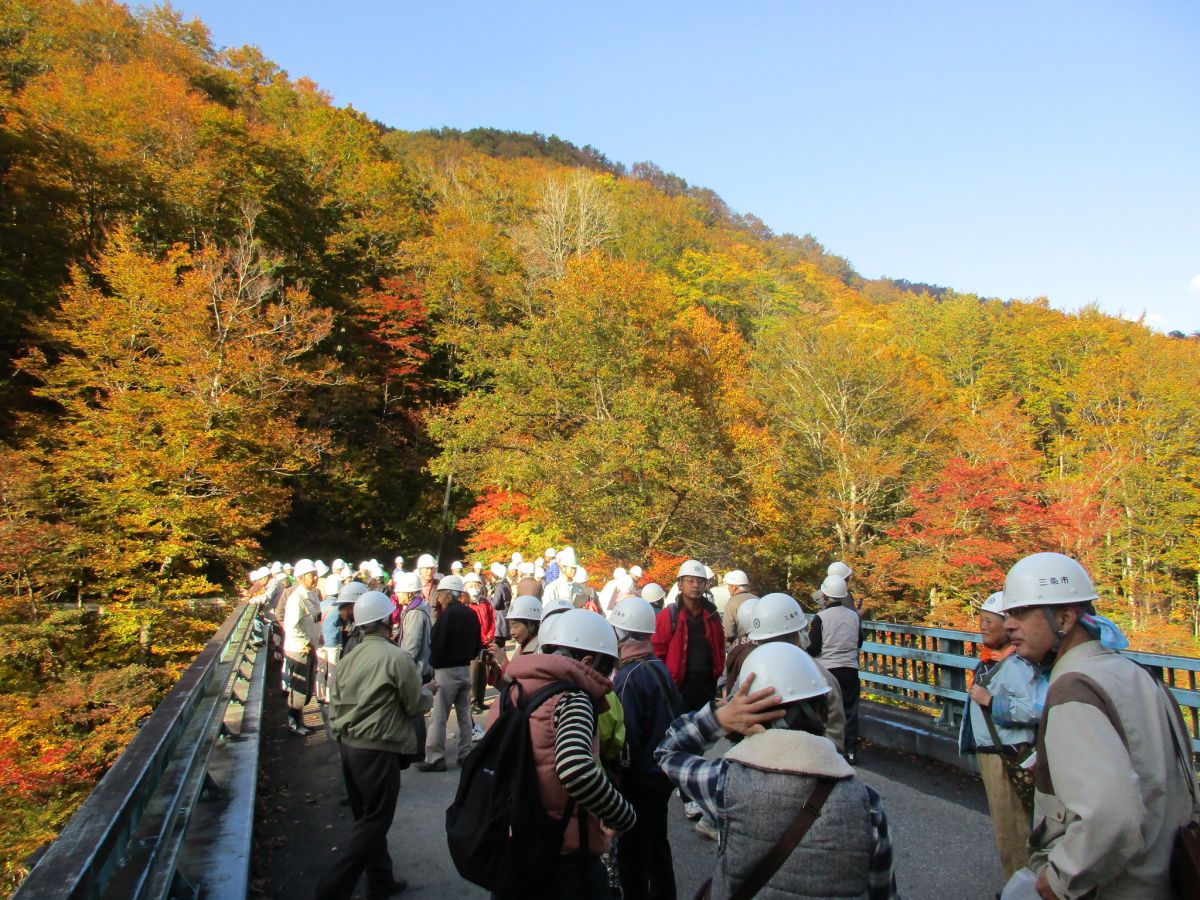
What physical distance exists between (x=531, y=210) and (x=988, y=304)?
100.0 feet

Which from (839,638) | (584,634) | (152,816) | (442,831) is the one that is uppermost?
(584,634)

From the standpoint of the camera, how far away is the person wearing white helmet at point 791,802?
2.11 metres

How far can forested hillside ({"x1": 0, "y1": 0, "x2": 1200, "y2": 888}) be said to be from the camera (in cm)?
1825

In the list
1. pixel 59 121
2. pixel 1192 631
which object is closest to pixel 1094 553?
pixel 1192 631

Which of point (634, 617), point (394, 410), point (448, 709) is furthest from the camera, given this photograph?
point (394, 410)

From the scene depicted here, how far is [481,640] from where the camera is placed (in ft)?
29.3

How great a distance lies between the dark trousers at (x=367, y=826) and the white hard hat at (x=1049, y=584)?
3604 millimetres

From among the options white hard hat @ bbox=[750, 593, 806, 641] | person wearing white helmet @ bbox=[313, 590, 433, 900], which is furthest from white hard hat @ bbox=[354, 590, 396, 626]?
white hard hat @ bbox=[750, 593, 806, 641]

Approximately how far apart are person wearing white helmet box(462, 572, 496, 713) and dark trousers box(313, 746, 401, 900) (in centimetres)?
399

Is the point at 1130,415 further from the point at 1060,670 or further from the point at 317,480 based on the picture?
the point at 1060,670

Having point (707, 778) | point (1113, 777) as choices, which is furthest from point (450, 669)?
point (1113, 777)

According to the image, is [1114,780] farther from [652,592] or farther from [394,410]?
[394,410]

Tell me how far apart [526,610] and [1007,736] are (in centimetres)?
311

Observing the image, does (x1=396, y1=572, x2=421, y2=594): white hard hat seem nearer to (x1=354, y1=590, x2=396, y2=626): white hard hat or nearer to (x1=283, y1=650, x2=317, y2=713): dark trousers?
(x1=283, y1=650, x2=317, y2=713): dark trousers
